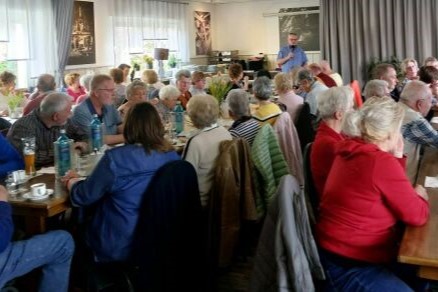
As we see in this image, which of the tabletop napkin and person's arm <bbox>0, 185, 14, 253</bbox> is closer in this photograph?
person's arm <bbox>0, 185, 14, 253</bbox>

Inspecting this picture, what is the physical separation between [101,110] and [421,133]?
242 cm

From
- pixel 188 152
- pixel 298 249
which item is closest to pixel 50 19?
pixel 188 152

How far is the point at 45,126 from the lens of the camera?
11.2 feet

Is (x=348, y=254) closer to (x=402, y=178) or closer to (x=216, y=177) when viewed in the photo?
(x=402, y=178)

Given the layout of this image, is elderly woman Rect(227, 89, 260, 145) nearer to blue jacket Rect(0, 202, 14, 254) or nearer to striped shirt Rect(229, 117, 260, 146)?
striped shirt Rect(229, 117, 260, 146)

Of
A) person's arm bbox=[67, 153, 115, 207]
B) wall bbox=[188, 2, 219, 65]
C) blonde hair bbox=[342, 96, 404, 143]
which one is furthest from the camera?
wall bbox=[188, 2, 219, 65]

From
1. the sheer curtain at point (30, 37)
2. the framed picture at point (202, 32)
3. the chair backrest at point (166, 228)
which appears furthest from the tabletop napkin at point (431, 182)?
the framed picture at point (202, 32)

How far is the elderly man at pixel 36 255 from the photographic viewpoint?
2048mm

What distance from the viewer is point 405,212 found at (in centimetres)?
190

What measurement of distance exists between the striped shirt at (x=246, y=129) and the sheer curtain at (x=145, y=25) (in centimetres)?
597

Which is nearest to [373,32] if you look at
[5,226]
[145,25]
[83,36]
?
[145,25]

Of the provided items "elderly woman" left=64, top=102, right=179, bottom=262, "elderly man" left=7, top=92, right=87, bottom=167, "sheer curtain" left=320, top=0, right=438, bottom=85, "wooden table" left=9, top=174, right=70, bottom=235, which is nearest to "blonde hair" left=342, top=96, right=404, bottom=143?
"elderly woman" left=64, top=102, right=179, bottom=262

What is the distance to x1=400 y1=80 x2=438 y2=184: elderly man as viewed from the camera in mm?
3215

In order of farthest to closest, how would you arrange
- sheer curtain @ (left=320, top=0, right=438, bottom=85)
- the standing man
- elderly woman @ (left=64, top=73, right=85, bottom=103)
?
the standing man < sheer curtain @ (left=320, top=0, right=438, bottom=85) < elderly woman @ (left=64, top=73, right=85, bottom=103)
